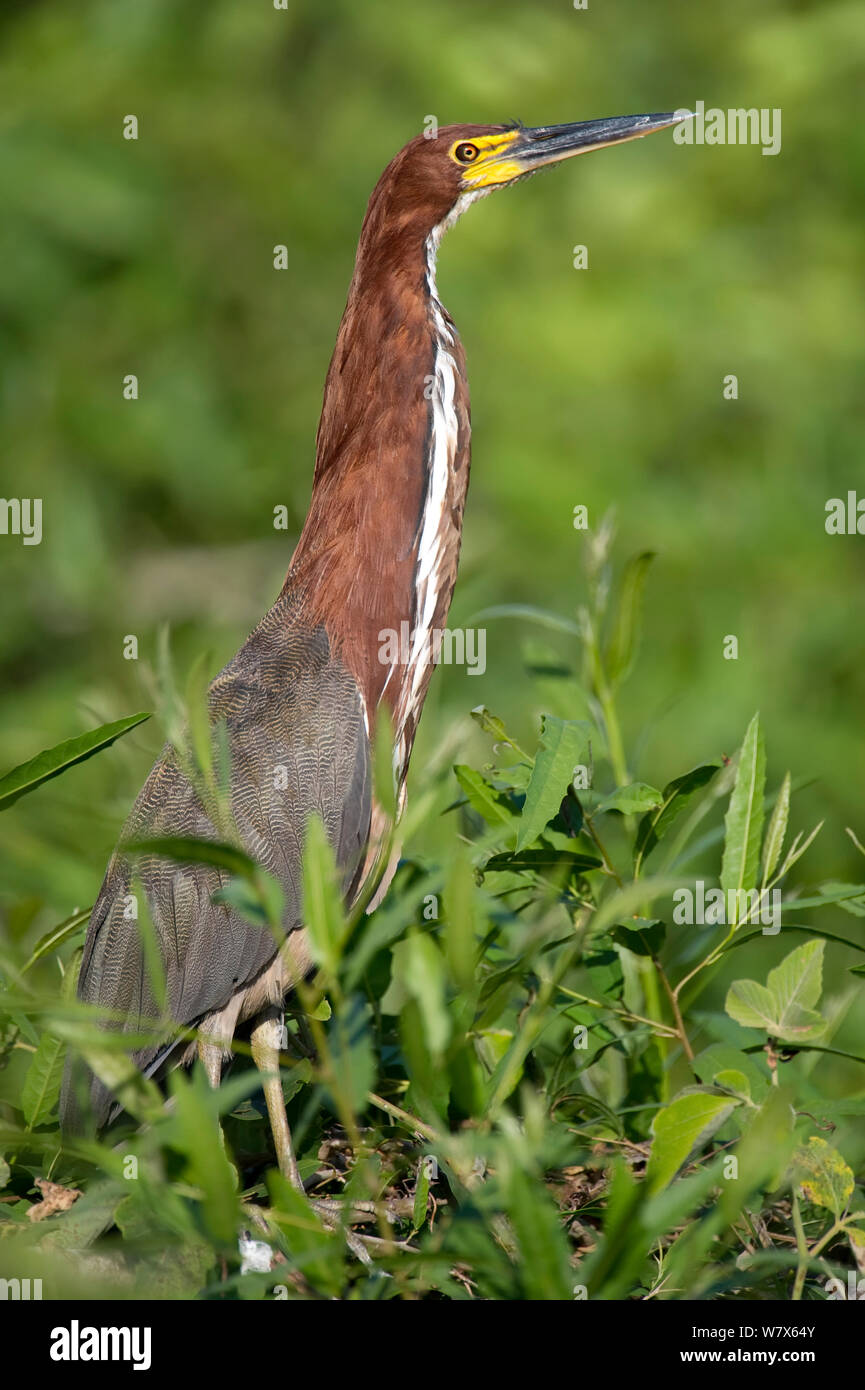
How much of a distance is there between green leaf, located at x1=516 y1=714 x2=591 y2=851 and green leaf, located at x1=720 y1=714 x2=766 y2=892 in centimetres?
31

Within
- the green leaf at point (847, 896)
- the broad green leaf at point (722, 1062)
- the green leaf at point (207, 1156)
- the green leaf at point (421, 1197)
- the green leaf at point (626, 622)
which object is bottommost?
the green leaf at point (421, 1197)

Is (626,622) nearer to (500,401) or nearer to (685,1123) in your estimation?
(685,1123)

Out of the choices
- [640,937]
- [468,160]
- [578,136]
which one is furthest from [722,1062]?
[578,136]

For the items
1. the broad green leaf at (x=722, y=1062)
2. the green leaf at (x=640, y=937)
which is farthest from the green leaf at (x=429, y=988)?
the broad green leaf at (x=722, y=1062)

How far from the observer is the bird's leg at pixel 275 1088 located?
2193mm

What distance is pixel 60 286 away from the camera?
5551 millimetres

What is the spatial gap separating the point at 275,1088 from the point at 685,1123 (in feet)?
2.77

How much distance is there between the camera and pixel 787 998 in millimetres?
2033

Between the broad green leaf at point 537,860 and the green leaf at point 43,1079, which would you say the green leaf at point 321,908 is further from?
the green leaf at point 43,1079

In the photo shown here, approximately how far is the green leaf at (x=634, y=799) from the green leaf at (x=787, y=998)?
0.92ft

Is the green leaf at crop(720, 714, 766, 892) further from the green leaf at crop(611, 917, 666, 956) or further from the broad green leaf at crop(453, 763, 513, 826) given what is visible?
the broad green leaf at crop(453, 763, 513, 826)

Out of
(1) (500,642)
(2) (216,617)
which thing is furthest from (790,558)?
(2) (216,617)
